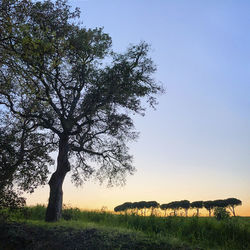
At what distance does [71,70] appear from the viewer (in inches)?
922

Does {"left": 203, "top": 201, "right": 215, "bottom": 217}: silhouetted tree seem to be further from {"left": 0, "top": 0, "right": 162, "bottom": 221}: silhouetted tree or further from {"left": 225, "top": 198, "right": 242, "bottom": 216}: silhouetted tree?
{"left": 0, "top": 0, "right": 162, "bottom": 221}: silhouetted tree

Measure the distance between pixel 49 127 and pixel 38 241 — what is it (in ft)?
36.0

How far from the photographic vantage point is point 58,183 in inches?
886

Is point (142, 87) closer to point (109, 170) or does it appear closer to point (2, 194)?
point (109, 170)

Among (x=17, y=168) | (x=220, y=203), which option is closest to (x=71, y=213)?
(x=17, y=168)

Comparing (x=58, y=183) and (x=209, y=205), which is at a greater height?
(x=209, y=205)

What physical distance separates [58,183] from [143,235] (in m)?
10.1

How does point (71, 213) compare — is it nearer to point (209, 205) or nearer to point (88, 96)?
point (88, 96)

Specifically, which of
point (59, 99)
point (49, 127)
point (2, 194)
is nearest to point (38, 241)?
point (2, 194)

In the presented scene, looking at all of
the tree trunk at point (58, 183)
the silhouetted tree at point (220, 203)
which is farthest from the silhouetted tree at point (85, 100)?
the silhouetted tree at point (220, 203)

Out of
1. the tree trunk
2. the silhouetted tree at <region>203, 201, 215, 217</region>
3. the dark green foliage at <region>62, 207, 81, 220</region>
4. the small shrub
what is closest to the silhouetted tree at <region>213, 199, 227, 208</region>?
the silhouetted tree at <region>203, 201, 215, 217</region>

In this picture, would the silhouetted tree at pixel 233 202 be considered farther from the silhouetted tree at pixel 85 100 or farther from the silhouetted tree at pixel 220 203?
the silhouetted tree at pixel 85 100

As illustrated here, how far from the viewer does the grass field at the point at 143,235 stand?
1380 centimetres

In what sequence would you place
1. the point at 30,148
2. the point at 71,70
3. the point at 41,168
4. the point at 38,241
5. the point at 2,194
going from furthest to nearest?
1. the point at 71,70
2. the point at 30,148
3. the point at 41,168
4. the point at 2,194
5. the point at 38,241
